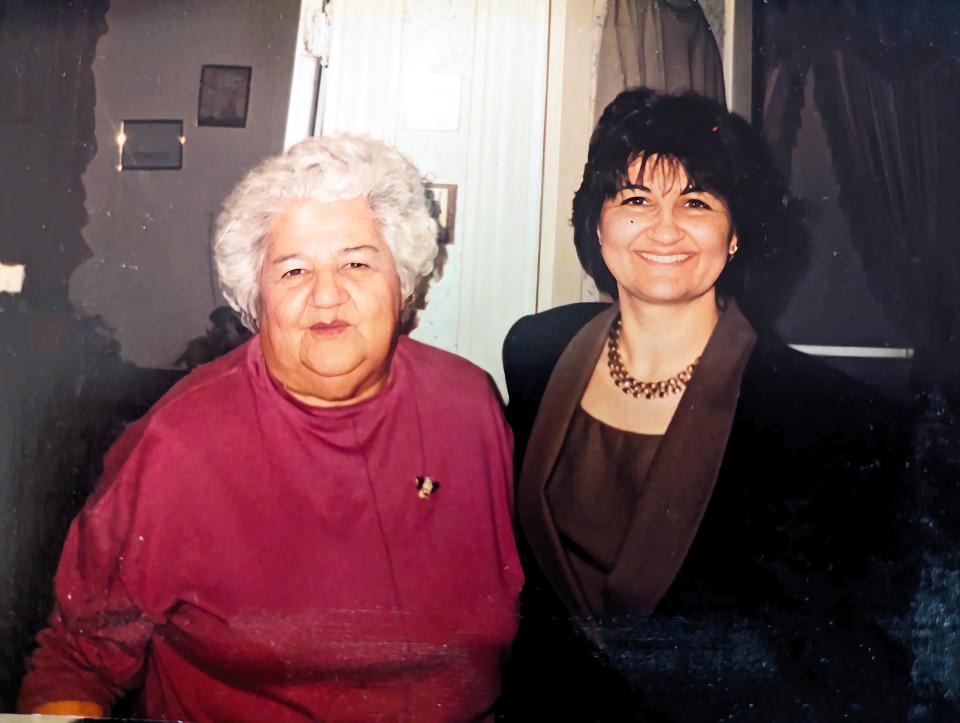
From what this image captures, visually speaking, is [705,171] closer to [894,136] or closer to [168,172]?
[894,136]

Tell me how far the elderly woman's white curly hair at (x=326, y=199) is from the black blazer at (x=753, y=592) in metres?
0.22

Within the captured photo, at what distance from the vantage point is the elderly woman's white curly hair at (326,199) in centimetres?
115

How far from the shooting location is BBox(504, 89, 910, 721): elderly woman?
1.15 meters

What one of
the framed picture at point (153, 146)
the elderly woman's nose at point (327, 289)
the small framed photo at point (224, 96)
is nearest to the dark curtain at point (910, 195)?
the elderly woman's nose at point (327, 289)

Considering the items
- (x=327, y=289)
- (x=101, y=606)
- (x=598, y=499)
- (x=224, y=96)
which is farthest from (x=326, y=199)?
(x=101, y=606)

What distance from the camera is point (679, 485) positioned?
3.76 ft

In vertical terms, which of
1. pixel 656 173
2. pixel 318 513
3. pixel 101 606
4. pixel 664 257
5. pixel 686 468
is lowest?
pixel 101 606

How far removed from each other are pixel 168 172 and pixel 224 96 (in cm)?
15

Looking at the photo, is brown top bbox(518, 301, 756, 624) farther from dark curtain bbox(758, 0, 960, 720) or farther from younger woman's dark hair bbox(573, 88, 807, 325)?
dark curtain bbox(758, 0, 960, 720)

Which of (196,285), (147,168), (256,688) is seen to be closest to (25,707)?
(256,688)

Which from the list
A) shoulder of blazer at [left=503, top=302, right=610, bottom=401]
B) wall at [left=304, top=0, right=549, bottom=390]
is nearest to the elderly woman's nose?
wall at [left=304, top=0, right=549, bottom=390]

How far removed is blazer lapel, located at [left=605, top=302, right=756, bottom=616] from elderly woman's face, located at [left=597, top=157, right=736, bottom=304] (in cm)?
10

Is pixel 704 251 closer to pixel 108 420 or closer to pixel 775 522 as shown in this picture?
pixel 775 522

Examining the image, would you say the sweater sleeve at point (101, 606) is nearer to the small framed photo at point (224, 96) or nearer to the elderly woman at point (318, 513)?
the elderly woman at point (318, 513)
